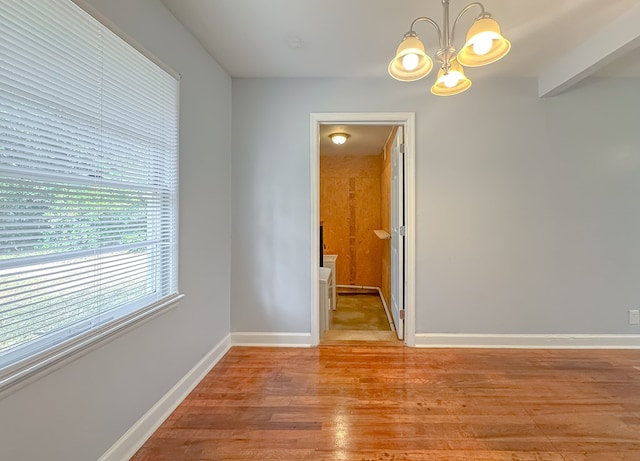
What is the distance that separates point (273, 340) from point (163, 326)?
120 centimetres

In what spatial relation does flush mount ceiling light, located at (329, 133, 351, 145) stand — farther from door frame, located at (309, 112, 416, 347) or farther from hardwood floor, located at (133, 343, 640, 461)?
hardwood floor, located at (133, 343, 640, 461)

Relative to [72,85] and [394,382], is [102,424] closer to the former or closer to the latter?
[72,85]

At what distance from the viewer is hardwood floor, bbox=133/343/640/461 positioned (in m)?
1.60

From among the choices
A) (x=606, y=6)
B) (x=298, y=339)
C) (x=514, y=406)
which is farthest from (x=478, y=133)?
(x=298, y=339)

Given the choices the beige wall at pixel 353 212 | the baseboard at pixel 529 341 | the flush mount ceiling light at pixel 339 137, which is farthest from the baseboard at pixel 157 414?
the beige wall at pixel 353 212

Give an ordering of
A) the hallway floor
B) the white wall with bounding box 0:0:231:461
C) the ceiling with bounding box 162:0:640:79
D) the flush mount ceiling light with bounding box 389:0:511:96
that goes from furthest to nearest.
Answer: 1. the hallway floor
2. the ceiling with bounding box 162:0:640:79
3. the flush mount ceiling light with bounding box 389:0:511:96
4. the white wall with bounding box 0:0:231:461

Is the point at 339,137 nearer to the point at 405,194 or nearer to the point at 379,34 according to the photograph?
the point at 405,194

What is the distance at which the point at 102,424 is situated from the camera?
4.73ft

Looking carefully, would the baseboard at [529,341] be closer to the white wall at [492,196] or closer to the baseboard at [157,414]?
the white wall at [492,196]

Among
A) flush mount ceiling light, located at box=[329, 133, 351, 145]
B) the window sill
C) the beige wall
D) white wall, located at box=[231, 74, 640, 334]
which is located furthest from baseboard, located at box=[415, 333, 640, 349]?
the beige wall

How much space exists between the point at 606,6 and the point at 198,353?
136 inches

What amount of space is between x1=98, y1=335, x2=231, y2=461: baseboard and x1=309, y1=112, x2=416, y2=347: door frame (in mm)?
967

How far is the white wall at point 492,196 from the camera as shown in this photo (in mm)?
2748

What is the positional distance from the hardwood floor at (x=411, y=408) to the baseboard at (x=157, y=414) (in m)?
0.05
